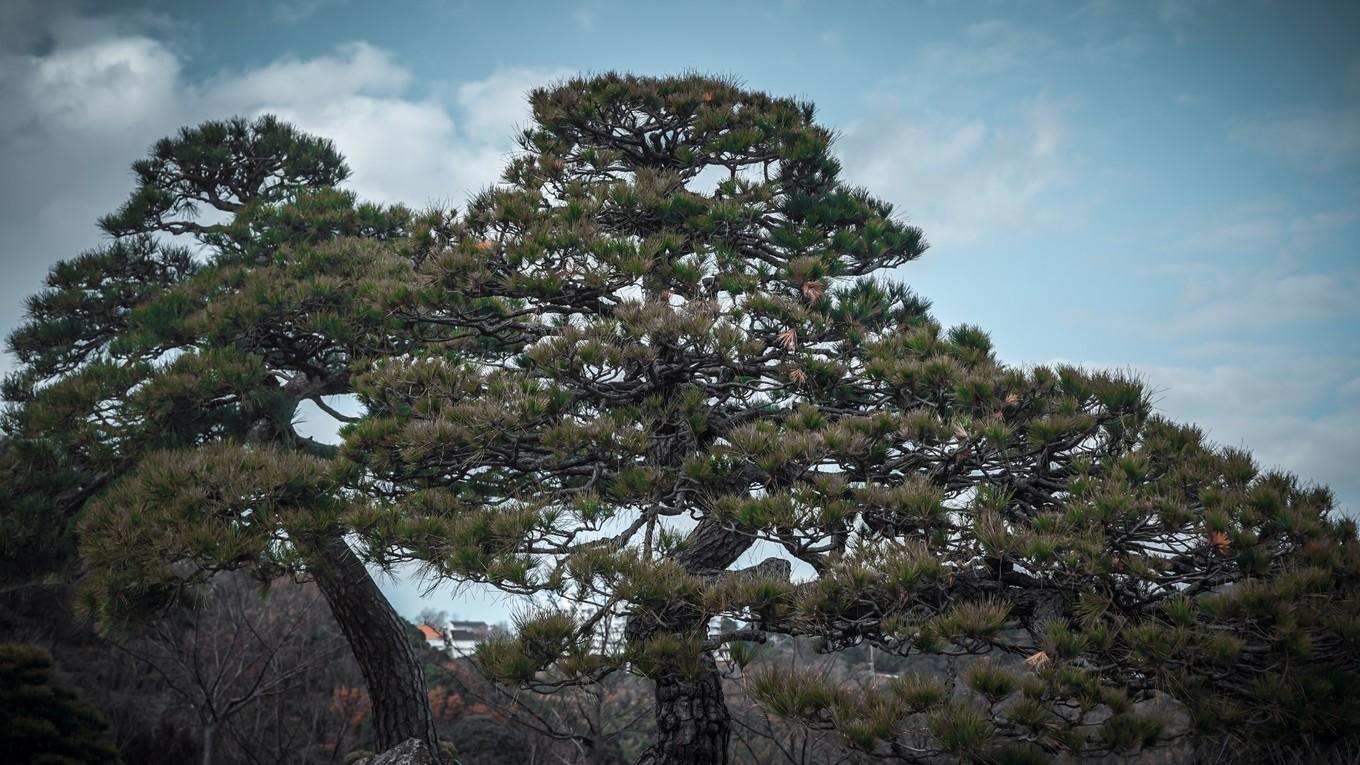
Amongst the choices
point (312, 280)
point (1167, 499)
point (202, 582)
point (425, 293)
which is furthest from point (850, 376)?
point (312, 280)

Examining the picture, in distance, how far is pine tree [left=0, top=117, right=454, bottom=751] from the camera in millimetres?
3818

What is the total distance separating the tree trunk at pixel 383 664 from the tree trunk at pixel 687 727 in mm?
2360

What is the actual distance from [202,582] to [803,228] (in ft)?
11.1

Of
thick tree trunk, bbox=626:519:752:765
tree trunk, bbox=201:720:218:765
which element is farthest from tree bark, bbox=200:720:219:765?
thick tree trunk, bbox=626:519:752:765

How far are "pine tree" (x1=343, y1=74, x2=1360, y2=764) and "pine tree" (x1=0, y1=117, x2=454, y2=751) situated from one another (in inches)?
21.5

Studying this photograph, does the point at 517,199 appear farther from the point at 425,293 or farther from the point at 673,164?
the point at 673,164

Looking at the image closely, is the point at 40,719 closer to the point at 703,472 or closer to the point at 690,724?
the point at 690,724

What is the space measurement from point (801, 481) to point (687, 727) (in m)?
1.47

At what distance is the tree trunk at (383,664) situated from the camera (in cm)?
572

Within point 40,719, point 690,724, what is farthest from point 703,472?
point 40,719

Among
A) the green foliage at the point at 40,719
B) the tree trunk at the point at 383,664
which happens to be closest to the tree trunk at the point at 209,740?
the green foliage at the point at 40,719

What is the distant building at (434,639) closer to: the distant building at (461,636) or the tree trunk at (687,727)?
the distant building at (461,636)

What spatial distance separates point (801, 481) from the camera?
3355 millimetres

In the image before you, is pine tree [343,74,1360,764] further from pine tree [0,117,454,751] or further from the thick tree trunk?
pine tree [0,117,454,751]
